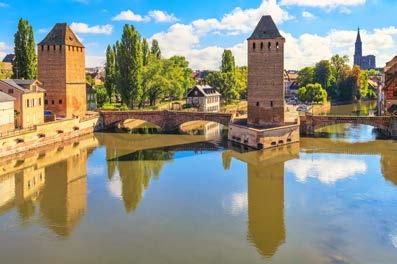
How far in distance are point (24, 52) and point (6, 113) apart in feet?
38.7

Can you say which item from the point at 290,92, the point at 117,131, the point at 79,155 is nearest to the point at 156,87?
the point at 117,131

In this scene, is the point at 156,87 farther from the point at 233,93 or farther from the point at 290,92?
the point at 290,92

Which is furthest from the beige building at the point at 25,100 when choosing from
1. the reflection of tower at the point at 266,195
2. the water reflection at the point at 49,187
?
the reflection of tower at the point at 266,195

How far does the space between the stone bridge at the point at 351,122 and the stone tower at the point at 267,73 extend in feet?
10.8

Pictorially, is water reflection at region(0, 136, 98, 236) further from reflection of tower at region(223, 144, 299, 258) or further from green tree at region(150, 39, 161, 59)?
green tree at region(150, 39, 161, 59)

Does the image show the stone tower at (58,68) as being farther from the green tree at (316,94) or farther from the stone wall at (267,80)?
the green tree at (316,94)

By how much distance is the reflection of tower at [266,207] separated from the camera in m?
16.5

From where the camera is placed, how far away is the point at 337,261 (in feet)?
47.7

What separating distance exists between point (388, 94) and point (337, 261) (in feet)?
109

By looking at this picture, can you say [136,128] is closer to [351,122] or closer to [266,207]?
[351,122]

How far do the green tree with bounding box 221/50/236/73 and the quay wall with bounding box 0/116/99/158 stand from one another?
91.7 feet

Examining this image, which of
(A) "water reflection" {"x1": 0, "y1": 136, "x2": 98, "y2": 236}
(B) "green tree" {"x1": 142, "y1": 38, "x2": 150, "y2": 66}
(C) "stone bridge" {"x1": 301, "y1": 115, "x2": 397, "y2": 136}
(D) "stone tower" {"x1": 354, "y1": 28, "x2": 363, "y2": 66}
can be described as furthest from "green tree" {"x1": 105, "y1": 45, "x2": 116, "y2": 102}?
(D) "stone tower" {"x1": 354, "y1": 28, "x2": 363, "y2": 66}

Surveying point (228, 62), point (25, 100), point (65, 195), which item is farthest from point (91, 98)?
point (65, 195)

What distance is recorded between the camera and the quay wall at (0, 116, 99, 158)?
30484mm
